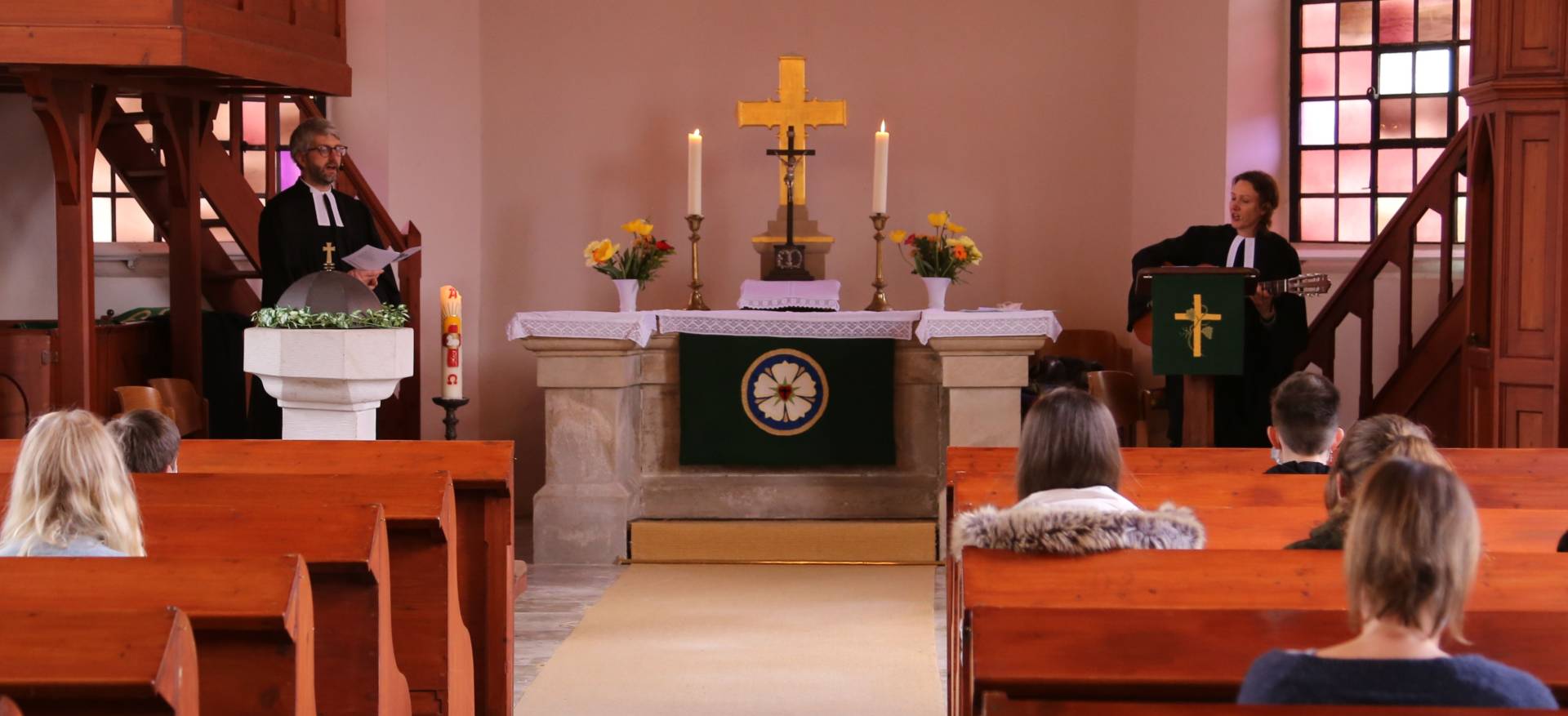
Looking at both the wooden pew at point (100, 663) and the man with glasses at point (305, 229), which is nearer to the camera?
the wooden pew at point (100, 663)

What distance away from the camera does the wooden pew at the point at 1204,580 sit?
108 inches

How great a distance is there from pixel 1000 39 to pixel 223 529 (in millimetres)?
7166

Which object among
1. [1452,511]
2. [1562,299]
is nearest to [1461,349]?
[1562,299]

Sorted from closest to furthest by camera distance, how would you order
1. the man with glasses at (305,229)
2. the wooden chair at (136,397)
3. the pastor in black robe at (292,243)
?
the wooden chair at (136,397) < the man with glasses at (305,229) < the pastor in black robe at (292,243)

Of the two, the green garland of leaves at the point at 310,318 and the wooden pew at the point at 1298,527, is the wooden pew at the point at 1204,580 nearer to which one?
the wooden pew at the point at 1298,527

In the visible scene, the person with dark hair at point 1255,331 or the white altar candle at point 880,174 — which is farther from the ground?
the white altar candle at point 880,174

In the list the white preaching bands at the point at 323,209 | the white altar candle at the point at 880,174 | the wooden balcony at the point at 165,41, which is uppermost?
the wooden balcony at the point at 165,41

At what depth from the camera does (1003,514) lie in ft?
9.68

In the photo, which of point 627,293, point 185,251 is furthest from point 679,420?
point 185,251

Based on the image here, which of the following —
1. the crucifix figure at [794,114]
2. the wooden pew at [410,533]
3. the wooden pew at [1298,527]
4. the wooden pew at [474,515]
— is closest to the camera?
the wooden pew at [1298,527]

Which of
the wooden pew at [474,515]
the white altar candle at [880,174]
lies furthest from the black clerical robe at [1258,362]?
the wooden pew at [474,515]

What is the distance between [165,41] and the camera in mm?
5961

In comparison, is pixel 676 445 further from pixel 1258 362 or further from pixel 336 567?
pixel 336 567

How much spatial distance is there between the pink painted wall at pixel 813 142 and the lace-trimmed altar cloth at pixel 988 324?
2517 millimetres
